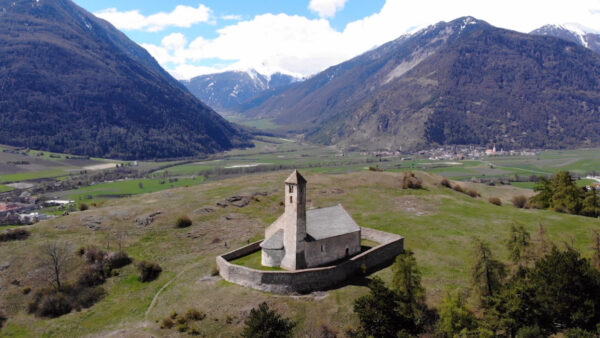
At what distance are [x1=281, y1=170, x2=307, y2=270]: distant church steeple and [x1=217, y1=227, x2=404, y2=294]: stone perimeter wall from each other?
78.6 inches

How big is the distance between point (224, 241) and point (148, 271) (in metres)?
13.1

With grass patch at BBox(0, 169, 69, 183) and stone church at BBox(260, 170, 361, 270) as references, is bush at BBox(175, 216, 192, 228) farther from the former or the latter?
grass patch at BBox(0, 169, 69, 183)

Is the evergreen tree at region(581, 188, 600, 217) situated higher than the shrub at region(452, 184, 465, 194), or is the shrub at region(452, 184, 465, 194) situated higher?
the shrub at region(452, 184, 465, 194)

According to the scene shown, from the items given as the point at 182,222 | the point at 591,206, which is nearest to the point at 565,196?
the point at 591,206

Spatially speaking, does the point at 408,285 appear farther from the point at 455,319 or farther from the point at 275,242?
the point at 275,242

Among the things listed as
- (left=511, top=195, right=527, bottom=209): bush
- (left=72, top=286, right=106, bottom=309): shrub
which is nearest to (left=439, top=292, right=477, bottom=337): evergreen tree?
(left=72, top=286, right=106, bottom=309): shrub

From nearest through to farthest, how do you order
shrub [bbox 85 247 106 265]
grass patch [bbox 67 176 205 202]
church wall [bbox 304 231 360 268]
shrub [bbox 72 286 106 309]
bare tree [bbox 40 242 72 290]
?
1. church wall [bbox 304 231 360 268]
2. shrub [bbox 72 286 106 309]
3. bare tree [bbox 40 242 72 290]
4. shrub [bbox 85 247 106 265]
5. grass patch [bbox 67 176 205 202]

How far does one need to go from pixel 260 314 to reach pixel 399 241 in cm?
2765

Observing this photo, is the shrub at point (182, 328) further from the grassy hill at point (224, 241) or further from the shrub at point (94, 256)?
the shrub at point (94, 256)

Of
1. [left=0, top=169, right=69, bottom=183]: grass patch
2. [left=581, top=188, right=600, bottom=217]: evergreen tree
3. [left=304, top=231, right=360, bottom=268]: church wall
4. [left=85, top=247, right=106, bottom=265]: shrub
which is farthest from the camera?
[left=0, top=169, right=69, bottom=183]: grass patch

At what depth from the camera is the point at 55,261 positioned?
48375 millimetres

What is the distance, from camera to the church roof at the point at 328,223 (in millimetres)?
47094

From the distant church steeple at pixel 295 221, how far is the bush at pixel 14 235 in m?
43.6

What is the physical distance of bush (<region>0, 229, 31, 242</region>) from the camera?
2234 inches
